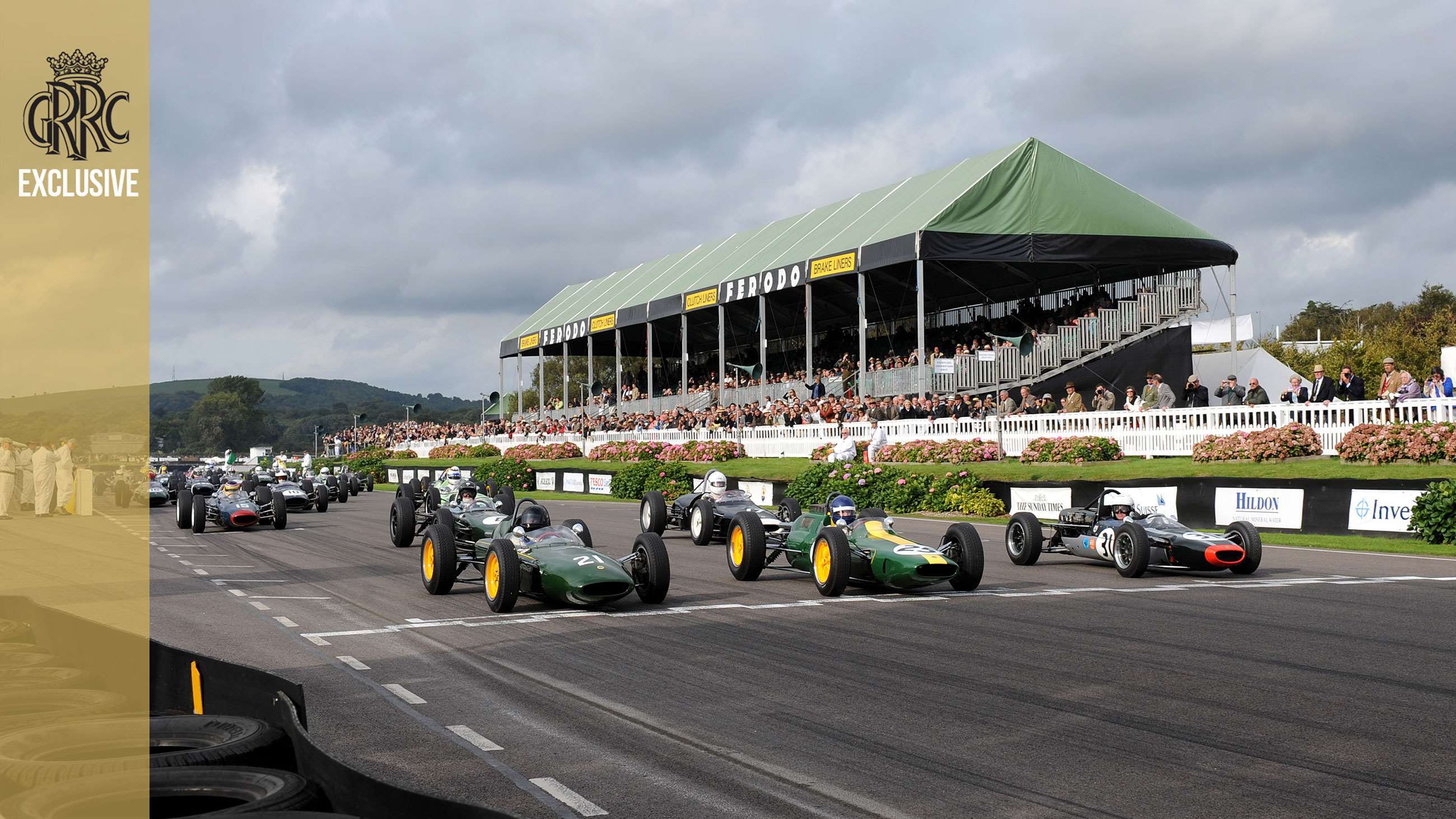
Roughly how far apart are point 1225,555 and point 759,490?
60.6 ft

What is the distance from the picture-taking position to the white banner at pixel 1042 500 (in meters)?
23.8

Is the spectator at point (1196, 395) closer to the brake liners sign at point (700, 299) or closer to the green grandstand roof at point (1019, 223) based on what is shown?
the green grandstand roof at point (1019, 223)

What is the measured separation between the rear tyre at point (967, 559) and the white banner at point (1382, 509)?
876cm

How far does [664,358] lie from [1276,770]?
68804mm

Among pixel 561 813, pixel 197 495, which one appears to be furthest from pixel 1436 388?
pixel 197 495

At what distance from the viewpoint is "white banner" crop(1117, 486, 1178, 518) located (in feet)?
70.2

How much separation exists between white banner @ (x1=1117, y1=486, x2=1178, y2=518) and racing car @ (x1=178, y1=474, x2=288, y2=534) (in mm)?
17439

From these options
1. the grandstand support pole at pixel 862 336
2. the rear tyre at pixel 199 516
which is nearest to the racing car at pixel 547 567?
the rear tyre at pixel 199 516

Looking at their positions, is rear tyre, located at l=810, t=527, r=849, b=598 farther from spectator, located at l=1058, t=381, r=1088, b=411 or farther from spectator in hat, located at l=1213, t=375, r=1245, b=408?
spectator, located at l=1058, t=381, r=1088, b=411

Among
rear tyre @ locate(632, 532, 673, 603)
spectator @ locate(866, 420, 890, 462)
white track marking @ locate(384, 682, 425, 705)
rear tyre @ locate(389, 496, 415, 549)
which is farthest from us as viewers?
spectator @ locate(866, 420, 890, 462)

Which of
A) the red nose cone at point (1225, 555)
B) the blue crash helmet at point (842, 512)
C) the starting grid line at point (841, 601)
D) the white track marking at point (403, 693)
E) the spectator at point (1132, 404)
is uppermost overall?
the spectator at point (1132, 404)

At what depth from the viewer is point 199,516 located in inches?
1029

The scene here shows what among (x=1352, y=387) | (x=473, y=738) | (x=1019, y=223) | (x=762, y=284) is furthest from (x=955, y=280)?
(x=473, y=738)

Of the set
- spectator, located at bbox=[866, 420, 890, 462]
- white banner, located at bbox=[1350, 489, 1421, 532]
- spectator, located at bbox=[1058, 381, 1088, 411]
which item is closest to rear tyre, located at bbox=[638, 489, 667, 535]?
spectator, located at bbox=[866, 420, 890, 462]
